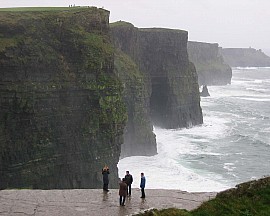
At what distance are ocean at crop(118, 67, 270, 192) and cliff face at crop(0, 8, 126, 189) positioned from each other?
234 inches

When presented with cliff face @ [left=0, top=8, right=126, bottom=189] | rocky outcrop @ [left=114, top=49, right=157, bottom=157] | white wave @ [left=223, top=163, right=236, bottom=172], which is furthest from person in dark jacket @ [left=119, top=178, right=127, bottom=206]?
rocky outcrop @ [left=114, top=49, right=157, bottom=157]

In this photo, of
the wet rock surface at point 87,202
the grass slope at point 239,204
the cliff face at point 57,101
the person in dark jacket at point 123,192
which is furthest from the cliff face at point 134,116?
the grass slope at point 239,204

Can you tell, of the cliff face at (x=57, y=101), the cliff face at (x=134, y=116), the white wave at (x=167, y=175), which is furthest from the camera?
the cliff face at (x=134, y=116)

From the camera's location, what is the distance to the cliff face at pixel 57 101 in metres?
30.9

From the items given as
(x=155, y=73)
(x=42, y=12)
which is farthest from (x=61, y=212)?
(x=155, y=73)

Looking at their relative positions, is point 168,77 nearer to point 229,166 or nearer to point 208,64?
point 229,166

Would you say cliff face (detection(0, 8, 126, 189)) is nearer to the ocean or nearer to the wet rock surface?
the ocean

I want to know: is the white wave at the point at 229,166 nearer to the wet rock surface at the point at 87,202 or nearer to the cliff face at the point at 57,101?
the cliff face at the point at 57,101

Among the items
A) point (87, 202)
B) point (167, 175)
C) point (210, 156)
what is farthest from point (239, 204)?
point (210, 156)

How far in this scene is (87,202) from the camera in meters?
18.5

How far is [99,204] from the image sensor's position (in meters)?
18.4

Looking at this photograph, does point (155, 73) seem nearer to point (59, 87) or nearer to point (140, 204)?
point (59, 87)

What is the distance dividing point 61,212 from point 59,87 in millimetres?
17657

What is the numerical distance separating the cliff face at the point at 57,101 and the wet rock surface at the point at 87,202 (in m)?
11.8
